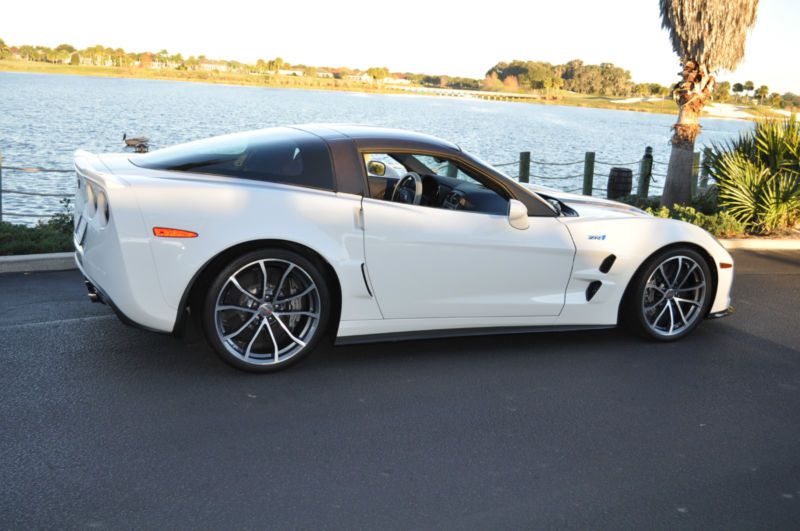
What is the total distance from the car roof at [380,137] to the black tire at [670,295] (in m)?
1.69

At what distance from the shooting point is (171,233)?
4520 mm

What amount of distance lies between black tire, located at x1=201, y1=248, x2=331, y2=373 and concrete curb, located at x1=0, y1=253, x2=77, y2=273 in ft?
11.2

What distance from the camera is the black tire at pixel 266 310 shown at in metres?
4.70

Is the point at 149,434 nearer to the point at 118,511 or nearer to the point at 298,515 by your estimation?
the point at 118,511

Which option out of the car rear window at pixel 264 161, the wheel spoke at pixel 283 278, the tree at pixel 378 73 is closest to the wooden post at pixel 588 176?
the car rear window at pixel 264 161

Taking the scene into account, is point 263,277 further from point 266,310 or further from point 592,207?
point 592,207

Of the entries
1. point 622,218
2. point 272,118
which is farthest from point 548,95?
point 622,218

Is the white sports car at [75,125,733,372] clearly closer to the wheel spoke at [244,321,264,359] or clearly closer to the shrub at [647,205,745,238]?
the wheel spoke at [244,321,264,359]

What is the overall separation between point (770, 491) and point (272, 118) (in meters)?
61.0

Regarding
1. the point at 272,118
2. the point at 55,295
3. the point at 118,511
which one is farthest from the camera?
the point at 272,118

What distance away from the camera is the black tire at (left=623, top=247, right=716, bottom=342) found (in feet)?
19.0

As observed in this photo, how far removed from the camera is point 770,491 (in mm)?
3803

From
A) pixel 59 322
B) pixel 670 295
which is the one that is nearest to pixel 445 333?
pixel 670 295

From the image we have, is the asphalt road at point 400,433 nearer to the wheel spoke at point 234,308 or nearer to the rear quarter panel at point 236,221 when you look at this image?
the wheel spoke at point 234,308
